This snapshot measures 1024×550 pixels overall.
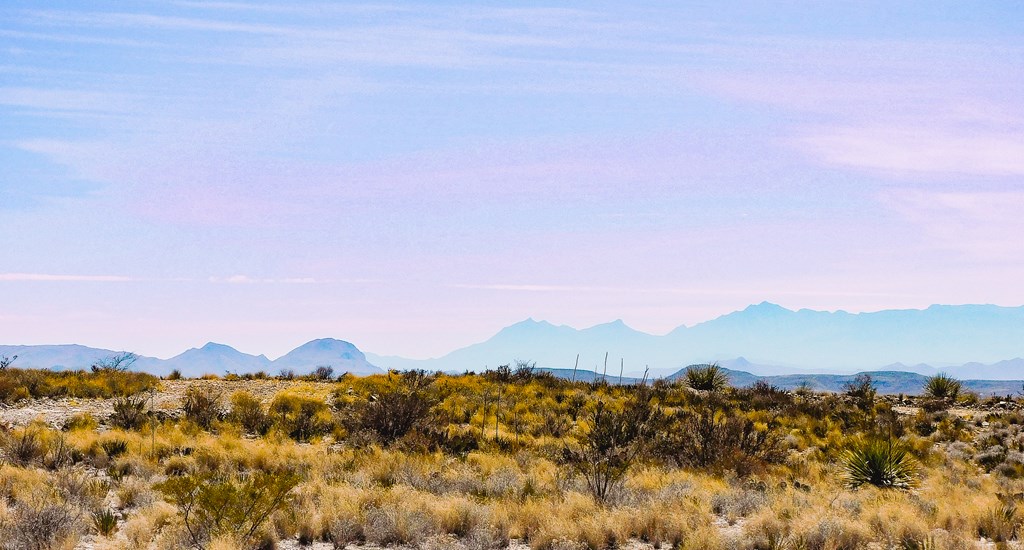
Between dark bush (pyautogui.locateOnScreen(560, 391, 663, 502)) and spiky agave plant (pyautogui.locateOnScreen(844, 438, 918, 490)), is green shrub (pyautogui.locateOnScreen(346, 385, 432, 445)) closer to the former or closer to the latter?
dark bush (pyautogui.locateOnScreen(560, 391, 663, 502))

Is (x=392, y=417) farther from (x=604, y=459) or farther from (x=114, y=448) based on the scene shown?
(x=604, y=459)

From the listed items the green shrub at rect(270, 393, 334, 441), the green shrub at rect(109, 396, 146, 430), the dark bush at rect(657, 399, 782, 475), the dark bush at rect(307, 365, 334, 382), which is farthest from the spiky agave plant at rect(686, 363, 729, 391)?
the green shrub at rect(109, 396, 146, 430)

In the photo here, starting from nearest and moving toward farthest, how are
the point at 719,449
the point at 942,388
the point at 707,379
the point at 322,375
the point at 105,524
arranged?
the point at 105,524
the point at 719,449
the point at 942,388
the point at 707,379
the point at 322,375

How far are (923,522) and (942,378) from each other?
24.7 metres

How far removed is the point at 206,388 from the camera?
25.1 metres

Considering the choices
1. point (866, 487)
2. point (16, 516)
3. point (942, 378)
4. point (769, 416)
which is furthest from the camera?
point (942, 378)

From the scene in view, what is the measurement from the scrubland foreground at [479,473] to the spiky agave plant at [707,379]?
487 cm

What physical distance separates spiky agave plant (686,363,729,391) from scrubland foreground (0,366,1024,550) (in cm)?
487

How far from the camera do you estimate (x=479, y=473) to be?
13711 millimetres

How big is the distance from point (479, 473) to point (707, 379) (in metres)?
19.6

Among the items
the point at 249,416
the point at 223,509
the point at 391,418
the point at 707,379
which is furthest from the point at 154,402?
the point at 707,379

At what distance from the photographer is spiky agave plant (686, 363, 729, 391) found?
102 ft

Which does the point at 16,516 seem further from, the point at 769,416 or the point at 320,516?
the point at 769,416

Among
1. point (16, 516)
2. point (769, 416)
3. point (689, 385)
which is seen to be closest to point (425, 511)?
point (16, 516)
